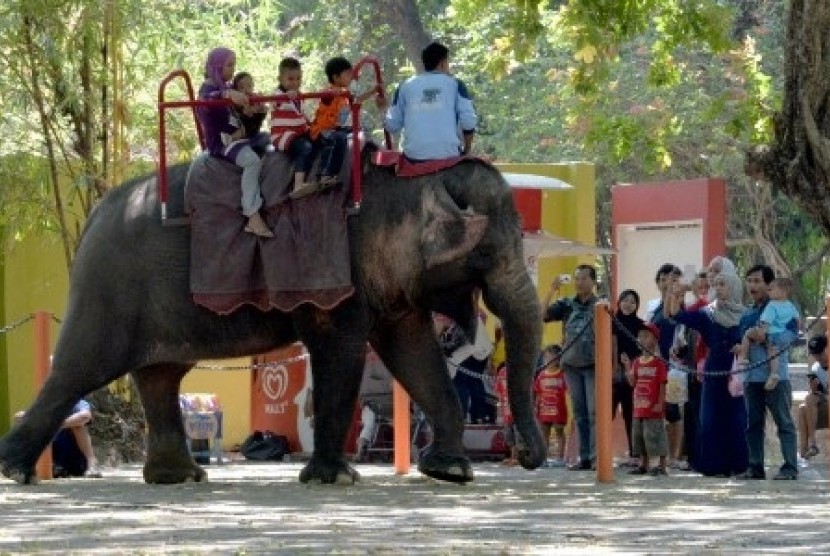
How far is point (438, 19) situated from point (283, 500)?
31.7 metres

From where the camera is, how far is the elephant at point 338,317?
16.8m

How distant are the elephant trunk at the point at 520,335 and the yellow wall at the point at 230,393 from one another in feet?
30.8

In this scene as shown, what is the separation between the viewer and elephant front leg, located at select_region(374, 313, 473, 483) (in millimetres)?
17594

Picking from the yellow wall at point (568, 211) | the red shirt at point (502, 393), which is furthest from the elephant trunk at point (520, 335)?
the yellow wall at point (568, 211)

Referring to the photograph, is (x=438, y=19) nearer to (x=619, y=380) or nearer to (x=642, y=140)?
(x=642, y=140)

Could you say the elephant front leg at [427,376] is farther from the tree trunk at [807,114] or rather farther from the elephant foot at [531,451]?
the tree trunk at [807,114]

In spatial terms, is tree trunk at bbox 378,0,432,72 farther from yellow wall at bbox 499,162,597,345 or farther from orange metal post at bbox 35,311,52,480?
orange metal post at bbox 35,311,52,480

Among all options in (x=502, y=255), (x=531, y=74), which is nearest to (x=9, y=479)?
(x=502, y=255)

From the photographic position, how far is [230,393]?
1035 inches

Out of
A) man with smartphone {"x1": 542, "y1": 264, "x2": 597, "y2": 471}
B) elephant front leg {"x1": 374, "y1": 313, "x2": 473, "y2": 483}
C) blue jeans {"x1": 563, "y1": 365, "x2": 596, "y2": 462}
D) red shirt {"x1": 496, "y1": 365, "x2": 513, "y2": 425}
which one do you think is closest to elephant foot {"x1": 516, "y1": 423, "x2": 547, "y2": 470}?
elephant front leg {"x1": 374, "y1": 313, "x2": 473, "y2": 483}

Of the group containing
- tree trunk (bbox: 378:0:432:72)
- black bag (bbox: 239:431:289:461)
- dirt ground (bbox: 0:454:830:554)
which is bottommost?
dirt ground (bbox: 0:454:830:554)

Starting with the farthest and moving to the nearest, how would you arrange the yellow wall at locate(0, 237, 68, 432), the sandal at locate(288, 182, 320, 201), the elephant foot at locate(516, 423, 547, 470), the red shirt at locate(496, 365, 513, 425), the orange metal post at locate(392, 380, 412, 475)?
1. the yellow wall at locate(0, 237, 68, 432)
2. the red shirt at locate(496, 365, 513, 425)
3. the orange metal post at locate(392, 380, 412, 475)
4. the sandal at locate(288, 182, 320, 201)
5. the elephant foot at locate(516, 423, 547, 470)

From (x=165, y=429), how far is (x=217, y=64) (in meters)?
2.73

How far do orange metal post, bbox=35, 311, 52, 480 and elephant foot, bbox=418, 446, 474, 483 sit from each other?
3.31 m
